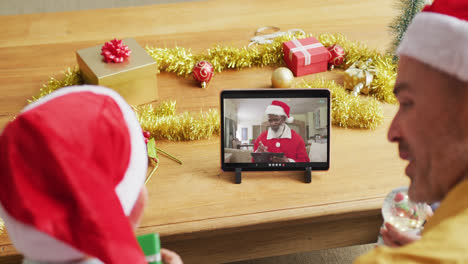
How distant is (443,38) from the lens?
2.25 feet

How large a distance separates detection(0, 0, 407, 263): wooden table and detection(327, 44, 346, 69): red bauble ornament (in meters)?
0.04

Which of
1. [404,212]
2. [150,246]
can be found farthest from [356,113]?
[150,246]

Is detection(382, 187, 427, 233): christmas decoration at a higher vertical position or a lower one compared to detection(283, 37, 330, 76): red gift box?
lower

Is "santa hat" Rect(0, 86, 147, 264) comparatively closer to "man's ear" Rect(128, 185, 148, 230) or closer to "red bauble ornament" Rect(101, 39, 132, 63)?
"man's ear" Rect(128, 185, 148, 230)

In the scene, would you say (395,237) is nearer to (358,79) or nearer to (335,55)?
(358,79)

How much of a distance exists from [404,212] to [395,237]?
0.18 feet

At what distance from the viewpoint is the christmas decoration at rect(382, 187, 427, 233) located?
0.92m

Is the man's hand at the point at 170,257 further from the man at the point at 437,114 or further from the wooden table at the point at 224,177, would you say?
the man at the point at 437,114

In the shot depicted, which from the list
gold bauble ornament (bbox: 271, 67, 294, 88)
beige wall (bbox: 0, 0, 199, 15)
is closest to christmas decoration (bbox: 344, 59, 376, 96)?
gold bauble ornament (bbox: 271, 67, 294, 88)

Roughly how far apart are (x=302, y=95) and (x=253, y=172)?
0.21 meters

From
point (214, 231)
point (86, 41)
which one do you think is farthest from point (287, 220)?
point (86, 41)

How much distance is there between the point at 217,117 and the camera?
120 centimetres

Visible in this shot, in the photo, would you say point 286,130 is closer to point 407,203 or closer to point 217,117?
point 217,117

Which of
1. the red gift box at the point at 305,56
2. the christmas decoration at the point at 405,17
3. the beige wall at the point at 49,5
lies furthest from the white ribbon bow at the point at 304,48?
the beige wall at the point at 49,5
